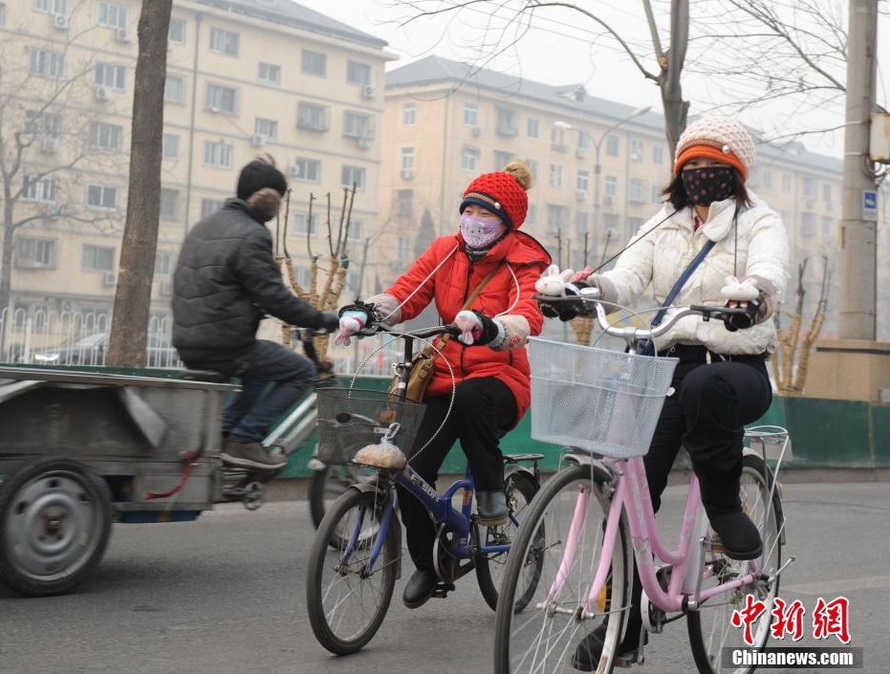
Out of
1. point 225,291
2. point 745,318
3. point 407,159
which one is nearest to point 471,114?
point 407,159

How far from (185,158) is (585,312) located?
62.0 metres

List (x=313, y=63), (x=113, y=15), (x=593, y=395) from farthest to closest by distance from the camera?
(x=313, y=63) < (x=113, y=15) < (x=593, y=395)

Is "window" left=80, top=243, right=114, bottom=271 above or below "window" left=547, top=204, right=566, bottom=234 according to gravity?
below

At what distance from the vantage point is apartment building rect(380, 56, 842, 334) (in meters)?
80.9

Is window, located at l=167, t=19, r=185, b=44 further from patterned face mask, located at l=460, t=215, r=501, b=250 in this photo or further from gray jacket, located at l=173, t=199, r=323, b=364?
patterned face mask, located at l=460, t=215, r=501, b=250

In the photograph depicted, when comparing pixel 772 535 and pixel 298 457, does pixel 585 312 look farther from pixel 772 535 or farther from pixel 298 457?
pixel 298 457

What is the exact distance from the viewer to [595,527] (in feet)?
13.7

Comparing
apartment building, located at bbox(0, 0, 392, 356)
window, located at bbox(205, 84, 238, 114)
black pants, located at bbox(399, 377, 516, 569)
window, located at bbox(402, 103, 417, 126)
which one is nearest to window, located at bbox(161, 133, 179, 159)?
apartment building, located at bbox(0, 0, 392, 356)

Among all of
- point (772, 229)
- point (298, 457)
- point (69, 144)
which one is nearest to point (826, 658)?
point (772, 229)

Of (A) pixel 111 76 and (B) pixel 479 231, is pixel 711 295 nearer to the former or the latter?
(B) pixel 479 231

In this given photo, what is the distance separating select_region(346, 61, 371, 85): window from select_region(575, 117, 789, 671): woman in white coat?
72.7 m

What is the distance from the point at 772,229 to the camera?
4.60 metres

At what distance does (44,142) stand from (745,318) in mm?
49761

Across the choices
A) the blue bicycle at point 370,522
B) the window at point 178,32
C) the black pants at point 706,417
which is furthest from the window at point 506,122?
the black pants at point 706,417
